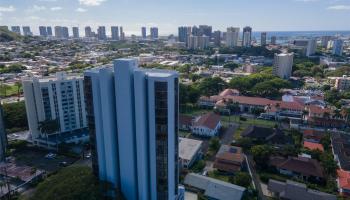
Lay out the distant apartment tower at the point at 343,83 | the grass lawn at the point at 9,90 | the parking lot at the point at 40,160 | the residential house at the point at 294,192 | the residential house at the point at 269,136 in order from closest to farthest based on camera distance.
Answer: the residential house at the point at 294,192 → the parking lot at the point at 40,160 → the residential house at the point at 269,136 → the grass lawn at the point at 9,90 → the distant apartment tower at the point at 343,83

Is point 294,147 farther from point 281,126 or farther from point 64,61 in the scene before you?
point 64,61

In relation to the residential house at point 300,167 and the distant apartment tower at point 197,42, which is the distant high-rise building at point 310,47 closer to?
the distant apartment tower at point 197,42

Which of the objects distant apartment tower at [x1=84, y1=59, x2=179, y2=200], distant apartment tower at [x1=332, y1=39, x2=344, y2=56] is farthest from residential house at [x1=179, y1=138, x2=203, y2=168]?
distant apartment tower at [x1=332, y1=39, x2=344, y2=56]

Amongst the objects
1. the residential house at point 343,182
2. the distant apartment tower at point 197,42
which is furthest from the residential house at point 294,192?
the distant apartment tower at point 197,42

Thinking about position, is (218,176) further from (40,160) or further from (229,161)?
(40,160)

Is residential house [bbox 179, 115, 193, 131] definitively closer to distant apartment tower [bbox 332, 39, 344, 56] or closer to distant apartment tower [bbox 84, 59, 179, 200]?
distant apartment tower [bbox 84, 59, 179, 200]

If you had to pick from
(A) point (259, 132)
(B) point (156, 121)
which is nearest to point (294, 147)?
(A) point (259, 132)

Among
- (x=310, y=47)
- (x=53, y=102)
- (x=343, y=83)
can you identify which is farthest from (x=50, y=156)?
(x=310, y=47)
